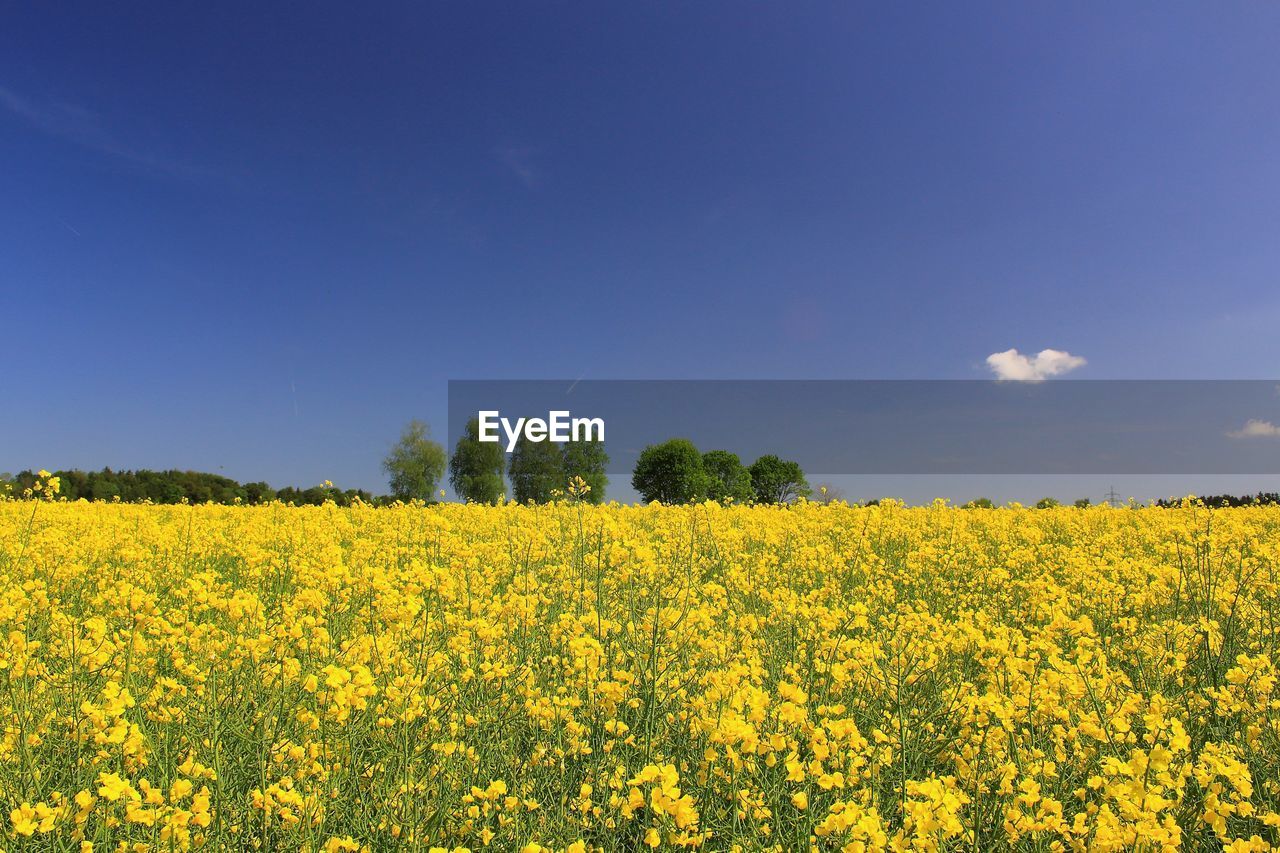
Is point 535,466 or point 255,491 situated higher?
point 535,466

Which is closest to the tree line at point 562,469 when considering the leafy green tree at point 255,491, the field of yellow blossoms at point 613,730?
the leafy green tree at point 255,491

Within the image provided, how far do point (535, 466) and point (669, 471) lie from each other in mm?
13895

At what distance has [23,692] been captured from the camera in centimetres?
357

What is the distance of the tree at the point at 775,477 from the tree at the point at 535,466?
61.9 feet

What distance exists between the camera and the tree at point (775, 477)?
67.0 meters

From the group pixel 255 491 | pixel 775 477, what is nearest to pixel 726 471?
pixel 775 477

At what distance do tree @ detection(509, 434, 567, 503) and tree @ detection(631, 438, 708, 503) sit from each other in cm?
756

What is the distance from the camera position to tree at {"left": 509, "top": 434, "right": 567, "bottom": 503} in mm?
66000

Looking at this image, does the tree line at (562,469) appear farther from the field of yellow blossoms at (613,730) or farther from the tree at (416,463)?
the field of yellow blossoms at (613,730)

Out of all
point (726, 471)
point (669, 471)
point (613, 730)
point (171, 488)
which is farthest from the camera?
point (726, 471)

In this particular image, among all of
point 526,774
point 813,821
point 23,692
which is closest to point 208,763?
point 23,692

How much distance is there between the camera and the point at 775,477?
6769 centimetres

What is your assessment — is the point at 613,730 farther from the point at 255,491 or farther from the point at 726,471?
the point at 726,471

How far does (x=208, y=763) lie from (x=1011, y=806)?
11.7ft
